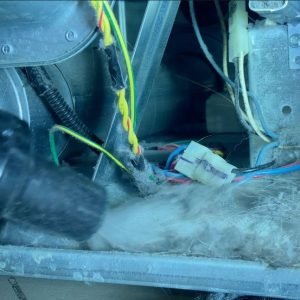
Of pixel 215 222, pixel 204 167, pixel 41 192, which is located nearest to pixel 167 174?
pixel 204 167

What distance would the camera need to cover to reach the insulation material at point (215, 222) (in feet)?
2.12

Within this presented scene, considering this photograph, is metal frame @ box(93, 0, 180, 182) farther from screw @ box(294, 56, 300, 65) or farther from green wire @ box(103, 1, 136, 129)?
screw @ box(294, 56, 300, 65)

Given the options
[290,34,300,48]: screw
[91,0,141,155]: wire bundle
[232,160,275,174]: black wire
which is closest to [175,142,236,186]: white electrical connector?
[232,160,275,174]: black wire

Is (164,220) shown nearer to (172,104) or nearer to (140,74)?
(140,74)

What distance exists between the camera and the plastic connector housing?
0.81 metres

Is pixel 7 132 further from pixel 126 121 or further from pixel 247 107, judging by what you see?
pixel 247 107

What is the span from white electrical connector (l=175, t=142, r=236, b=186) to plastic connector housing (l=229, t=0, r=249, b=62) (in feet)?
0.58

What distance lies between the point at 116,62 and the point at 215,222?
0.91 feet

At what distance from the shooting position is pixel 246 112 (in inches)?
32.8

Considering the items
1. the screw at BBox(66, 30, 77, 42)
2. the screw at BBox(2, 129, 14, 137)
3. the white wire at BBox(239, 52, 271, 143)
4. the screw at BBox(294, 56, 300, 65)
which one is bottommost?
the white wire at BBox(239, 52, 271, 143)

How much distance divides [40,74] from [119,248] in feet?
1.13

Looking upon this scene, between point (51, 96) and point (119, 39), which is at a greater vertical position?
point (119, 39)

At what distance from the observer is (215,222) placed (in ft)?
2.31

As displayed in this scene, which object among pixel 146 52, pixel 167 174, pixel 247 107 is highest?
pixel 146 52
